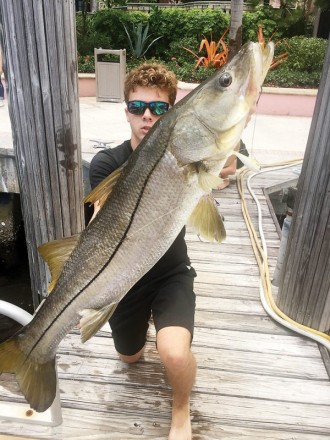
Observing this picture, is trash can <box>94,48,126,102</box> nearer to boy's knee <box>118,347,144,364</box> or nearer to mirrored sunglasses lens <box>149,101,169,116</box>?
mirrored sunglasses lens <box>149,101,169,116</box>

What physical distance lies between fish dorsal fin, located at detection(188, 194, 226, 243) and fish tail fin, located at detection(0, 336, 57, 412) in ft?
2.93

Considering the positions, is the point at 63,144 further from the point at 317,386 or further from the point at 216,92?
the point at 317,386

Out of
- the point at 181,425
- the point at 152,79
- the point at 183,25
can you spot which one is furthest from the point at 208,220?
the point at 183,25

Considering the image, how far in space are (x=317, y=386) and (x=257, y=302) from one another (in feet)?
2.98

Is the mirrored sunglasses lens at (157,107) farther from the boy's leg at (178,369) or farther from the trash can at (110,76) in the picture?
the trash can at (110,76)

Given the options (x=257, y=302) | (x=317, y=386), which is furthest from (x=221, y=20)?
(x=317, y=386)

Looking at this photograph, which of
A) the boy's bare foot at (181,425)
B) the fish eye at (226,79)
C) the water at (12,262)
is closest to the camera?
the fish eye at (226,79)

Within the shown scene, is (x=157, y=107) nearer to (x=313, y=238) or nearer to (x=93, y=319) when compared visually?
(x=93, y=319)

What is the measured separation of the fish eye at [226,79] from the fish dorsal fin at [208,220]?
0.41m

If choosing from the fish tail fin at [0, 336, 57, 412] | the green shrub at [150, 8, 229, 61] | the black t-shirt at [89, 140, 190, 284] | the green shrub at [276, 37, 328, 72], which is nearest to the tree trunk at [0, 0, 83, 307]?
the black t-shirt at [89, 140, 190, 284]

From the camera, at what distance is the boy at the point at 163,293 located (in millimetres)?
2170

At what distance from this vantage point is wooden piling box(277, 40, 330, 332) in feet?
8.50

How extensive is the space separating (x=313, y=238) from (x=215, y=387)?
1145mm

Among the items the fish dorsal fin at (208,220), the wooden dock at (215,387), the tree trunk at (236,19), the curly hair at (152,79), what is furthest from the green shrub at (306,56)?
the fish dorsal fin at (208,220)
